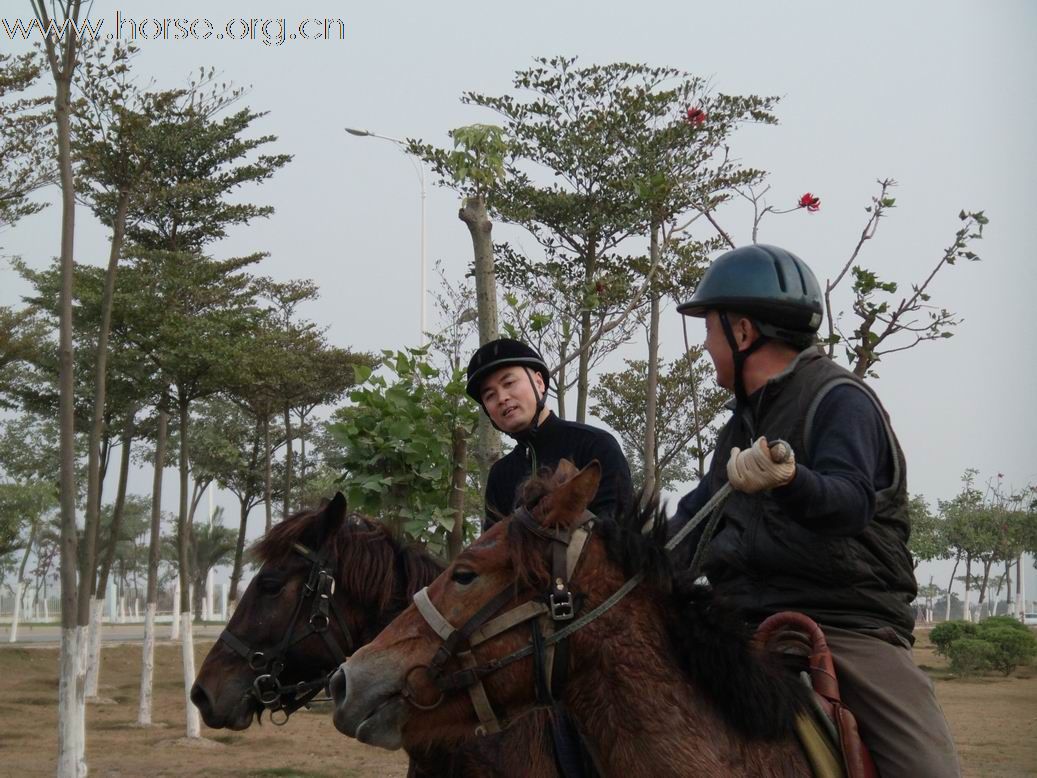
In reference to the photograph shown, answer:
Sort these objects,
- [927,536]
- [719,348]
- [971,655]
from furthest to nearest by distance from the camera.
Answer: [927,536] → [971,655] → [719,348]

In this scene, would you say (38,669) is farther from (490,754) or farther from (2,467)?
(490,754)

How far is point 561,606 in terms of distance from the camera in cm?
297

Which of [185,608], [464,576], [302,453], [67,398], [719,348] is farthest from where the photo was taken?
[302,453]

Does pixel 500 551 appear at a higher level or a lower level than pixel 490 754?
higher

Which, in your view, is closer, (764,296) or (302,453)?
(764,296)

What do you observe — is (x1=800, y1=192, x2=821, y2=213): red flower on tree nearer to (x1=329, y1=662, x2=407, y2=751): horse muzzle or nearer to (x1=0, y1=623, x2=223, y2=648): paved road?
(x1=329, y1=662, x2=407, y2=751): horse muzzle

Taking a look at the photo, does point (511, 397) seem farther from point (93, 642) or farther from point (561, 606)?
point (93, 642)

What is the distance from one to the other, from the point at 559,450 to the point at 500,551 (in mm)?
2521

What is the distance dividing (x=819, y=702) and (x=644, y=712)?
0.58 metres

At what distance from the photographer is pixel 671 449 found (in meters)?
26.0

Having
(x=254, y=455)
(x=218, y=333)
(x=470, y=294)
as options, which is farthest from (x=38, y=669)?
(x=470, y=294)

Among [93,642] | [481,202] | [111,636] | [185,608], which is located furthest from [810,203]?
[111,636]

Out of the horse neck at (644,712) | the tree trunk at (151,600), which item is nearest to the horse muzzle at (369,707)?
the horse neck at (644,712)

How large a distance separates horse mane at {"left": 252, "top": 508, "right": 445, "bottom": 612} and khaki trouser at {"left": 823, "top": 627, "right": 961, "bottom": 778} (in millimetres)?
2662
